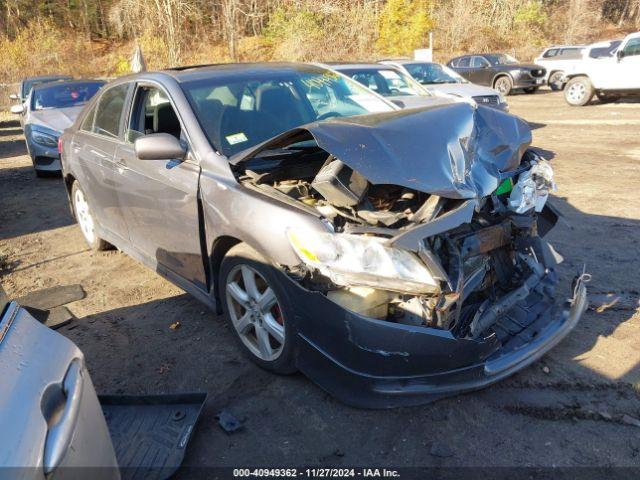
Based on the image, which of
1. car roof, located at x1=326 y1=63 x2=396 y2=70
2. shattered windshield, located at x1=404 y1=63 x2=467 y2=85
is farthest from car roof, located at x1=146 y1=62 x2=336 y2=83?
shattered windshield, located at x1=404 y1=63 x2=467 y2=85

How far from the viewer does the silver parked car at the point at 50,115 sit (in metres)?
8.88

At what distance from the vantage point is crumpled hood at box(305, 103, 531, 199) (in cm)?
255

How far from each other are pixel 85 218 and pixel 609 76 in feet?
47.9

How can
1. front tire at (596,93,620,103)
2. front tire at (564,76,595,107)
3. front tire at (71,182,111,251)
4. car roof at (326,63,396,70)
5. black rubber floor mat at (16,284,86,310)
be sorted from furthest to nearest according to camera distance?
front tire at (596,93,620,103)
front tire at (564,76,595,107)
car roof at (326,63,396,70)
front tire at (71,182,111,251)
black rubber floor mat at (16,284,86,310)

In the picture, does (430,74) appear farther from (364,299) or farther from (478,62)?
(364,299)

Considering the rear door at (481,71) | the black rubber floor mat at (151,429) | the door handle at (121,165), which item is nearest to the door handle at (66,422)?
the black rubber floor mat at (151,429)

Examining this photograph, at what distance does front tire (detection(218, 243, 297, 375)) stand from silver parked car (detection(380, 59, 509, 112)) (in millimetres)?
8424

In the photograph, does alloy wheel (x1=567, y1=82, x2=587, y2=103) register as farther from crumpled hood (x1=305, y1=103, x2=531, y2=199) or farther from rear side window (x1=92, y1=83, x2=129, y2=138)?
rear side window (x1=92, y1=83, x2=129, y2=138)

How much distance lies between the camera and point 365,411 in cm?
268

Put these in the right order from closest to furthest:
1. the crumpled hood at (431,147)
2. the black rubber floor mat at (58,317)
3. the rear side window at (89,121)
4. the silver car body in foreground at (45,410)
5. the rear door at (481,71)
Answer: the silver car body in foreground at (45,410), the crumpled hood at (431,147), the black rubber floor mat at (58,317), the rear side window at (89,121), the rear door at (481,71)

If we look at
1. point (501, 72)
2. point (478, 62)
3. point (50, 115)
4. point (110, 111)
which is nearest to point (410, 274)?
point (110, 111)

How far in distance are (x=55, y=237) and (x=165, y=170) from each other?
11.7 feet

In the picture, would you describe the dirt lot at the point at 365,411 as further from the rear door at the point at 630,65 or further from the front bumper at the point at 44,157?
the rear door at the point at 630,65

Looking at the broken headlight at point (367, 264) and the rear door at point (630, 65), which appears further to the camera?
the rear door at point (630, 65)
